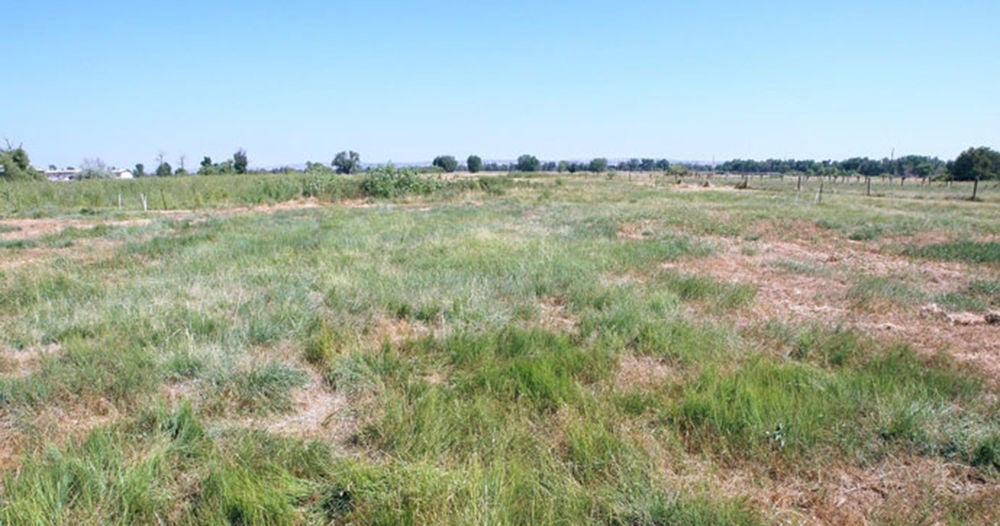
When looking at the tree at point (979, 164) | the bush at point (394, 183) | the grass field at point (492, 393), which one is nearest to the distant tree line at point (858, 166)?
the tree at point (979, 164)

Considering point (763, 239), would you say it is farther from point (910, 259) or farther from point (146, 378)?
point (146, 378)

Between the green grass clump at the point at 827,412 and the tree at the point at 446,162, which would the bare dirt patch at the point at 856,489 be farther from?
the tree at the point at 446,162

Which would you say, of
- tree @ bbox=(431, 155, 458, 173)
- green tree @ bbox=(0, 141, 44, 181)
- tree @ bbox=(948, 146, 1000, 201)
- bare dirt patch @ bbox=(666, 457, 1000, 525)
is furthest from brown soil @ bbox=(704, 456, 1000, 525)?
tree @ bbox=(431, 155, 458, 173)

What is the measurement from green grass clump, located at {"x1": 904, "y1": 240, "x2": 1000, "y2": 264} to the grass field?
273 cm

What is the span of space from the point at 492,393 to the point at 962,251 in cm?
1201

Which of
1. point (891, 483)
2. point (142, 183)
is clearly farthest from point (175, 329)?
point (142, 183)

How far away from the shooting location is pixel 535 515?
228 cm

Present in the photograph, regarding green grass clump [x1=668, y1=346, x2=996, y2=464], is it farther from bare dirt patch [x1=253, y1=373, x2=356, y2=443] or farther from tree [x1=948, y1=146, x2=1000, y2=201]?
tree [x1=948, y1=146, x2=1000, y2=201]

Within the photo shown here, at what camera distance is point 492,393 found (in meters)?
3.51

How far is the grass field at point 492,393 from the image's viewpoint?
2381 millimetres

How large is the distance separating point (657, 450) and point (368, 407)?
1.93 m

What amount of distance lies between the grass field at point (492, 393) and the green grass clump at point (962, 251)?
2732 millimetres

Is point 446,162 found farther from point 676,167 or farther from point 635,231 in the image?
point 635,231

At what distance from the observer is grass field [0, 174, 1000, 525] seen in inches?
93.7
